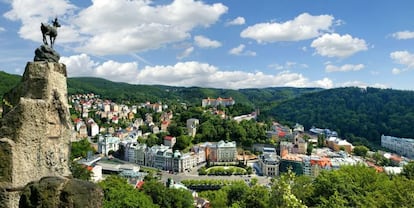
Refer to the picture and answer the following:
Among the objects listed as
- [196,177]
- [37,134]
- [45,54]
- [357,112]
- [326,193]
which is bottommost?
[196,177]

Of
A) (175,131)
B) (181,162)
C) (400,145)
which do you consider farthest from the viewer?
(400,145)

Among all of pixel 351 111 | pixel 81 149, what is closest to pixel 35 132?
pixel 81 149

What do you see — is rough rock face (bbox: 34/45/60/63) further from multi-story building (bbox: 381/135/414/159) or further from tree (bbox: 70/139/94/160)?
multi-story building (bbox: 381/135/414/159)

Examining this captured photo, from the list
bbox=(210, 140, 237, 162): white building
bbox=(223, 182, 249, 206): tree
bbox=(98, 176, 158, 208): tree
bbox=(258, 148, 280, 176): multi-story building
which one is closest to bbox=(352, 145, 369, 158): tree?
bbox=(258, 148, 280, 176): multi-story building

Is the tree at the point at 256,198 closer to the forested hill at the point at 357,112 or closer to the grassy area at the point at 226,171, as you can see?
the grassy area at the point at 226,171

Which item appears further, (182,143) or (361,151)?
(361,151)

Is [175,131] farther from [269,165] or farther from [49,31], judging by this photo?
[49,31]
